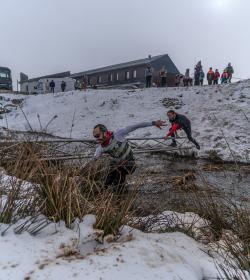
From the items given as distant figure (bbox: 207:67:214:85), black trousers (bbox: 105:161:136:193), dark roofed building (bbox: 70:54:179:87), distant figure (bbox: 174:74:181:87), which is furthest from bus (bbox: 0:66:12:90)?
Result: black trousers (bbox: 105:161:136:193)

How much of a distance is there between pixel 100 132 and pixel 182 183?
2.68 meters

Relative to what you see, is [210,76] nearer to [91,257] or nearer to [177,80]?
[177,80]

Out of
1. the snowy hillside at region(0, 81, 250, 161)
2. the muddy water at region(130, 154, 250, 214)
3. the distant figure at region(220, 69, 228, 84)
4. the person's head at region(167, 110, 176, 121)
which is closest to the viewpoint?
the muddy water at region(130, 154, 250, 214)

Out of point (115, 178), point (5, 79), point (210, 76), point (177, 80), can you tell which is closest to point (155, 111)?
point (210, 76)

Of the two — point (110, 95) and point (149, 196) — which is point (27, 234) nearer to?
point (149, 196)

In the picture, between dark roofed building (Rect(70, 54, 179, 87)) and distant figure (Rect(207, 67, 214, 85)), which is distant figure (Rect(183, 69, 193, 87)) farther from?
dark roofed building (Rect(70, 54, 179, 87))

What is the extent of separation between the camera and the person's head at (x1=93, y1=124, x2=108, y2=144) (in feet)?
19.3

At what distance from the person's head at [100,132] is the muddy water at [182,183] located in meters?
0.90

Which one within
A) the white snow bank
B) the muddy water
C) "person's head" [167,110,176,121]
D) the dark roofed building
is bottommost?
the muddy water

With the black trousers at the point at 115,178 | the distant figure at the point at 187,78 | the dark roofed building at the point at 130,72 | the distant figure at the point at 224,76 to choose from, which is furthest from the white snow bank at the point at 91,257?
the dark roofed building at the point at 130,72

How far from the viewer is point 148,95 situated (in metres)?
23.7

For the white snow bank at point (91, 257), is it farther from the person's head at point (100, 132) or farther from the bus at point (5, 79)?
the bus at point (5, 79)

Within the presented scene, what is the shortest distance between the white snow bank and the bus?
122ft

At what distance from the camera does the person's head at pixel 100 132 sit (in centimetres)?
587
